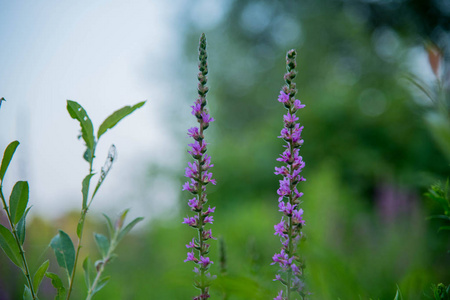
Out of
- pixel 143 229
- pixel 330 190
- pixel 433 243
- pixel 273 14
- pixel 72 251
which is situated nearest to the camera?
pixel 72 251

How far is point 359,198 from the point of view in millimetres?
8227

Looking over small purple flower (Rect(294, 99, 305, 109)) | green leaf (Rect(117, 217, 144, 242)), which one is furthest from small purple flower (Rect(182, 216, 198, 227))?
small purple flower (Rect(294, 99, 305, 109))

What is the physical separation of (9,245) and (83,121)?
0.28 meters

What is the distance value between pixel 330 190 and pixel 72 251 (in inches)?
162

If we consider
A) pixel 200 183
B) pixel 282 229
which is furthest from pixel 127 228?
pixel 282 229

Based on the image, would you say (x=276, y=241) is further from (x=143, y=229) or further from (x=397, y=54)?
(x=397, y=54)

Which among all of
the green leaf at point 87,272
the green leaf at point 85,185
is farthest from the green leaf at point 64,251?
the green leaf at point 85,185

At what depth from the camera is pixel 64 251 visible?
917 millimetres

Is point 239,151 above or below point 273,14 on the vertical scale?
below

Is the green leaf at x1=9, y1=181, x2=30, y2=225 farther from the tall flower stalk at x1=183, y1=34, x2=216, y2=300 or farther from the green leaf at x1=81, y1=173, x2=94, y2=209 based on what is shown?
the tall flower stalk at x1=183, y1=34, x2=216, y2=300

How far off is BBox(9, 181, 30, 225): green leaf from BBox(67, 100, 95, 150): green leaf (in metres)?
0.15

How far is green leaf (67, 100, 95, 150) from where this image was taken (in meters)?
0.87

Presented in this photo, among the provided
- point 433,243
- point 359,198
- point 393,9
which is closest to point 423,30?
point 393,9

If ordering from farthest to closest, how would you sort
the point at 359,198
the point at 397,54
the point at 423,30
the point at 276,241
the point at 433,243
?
1. the point at 397,54
2. the point at 423,30
3. the point at 359,198
4. the point at 433,243
5. the point at 276,241
